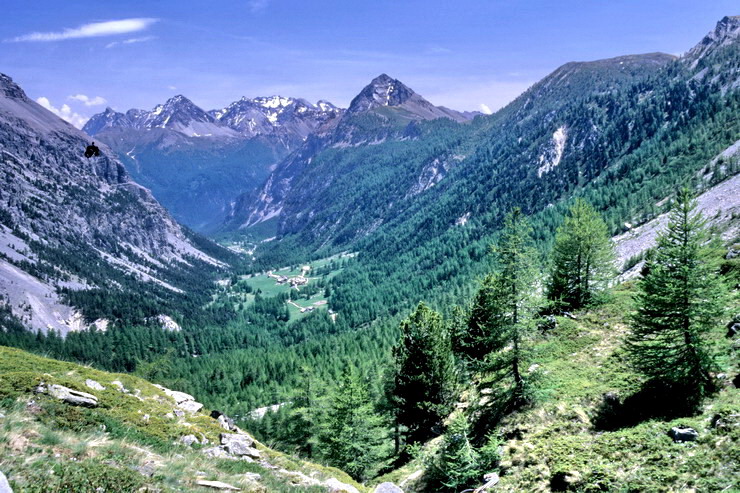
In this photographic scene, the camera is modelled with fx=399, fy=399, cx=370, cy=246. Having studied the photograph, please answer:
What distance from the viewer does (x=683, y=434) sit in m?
19.8

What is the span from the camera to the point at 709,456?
1781 cm

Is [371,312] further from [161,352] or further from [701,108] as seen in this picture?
[701,108]

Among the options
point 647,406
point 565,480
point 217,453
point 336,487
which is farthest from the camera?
point 647,406

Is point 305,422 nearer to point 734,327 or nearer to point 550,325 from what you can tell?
point 550,325

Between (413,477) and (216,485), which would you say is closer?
(216,485)

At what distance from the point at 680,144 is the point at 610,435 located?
188m

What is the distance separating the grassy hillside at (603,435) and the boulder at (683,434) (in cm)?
37

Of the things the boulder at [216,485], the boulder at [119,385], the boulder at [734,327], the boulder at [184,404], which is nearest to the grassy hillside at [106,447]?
the boulder at [216,485]

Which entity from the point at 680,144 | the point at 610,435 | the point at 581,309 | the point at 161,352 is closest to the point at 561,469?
the point at 610,435

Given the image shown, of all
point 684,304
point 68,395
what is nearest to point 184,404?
point 68,395

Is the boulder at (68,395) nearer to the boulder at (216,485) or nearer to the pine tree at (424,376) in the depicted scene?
the boulder at (216,485)

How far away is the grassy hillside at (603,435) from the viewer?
704 inches

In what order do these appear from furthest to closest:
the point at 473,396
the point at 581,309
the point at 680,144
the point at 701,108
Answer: the point at 701,108
the point at 680,144
the point at 581,309
the point at 473,396

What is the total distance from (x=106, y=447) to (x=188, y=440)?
750 cm
